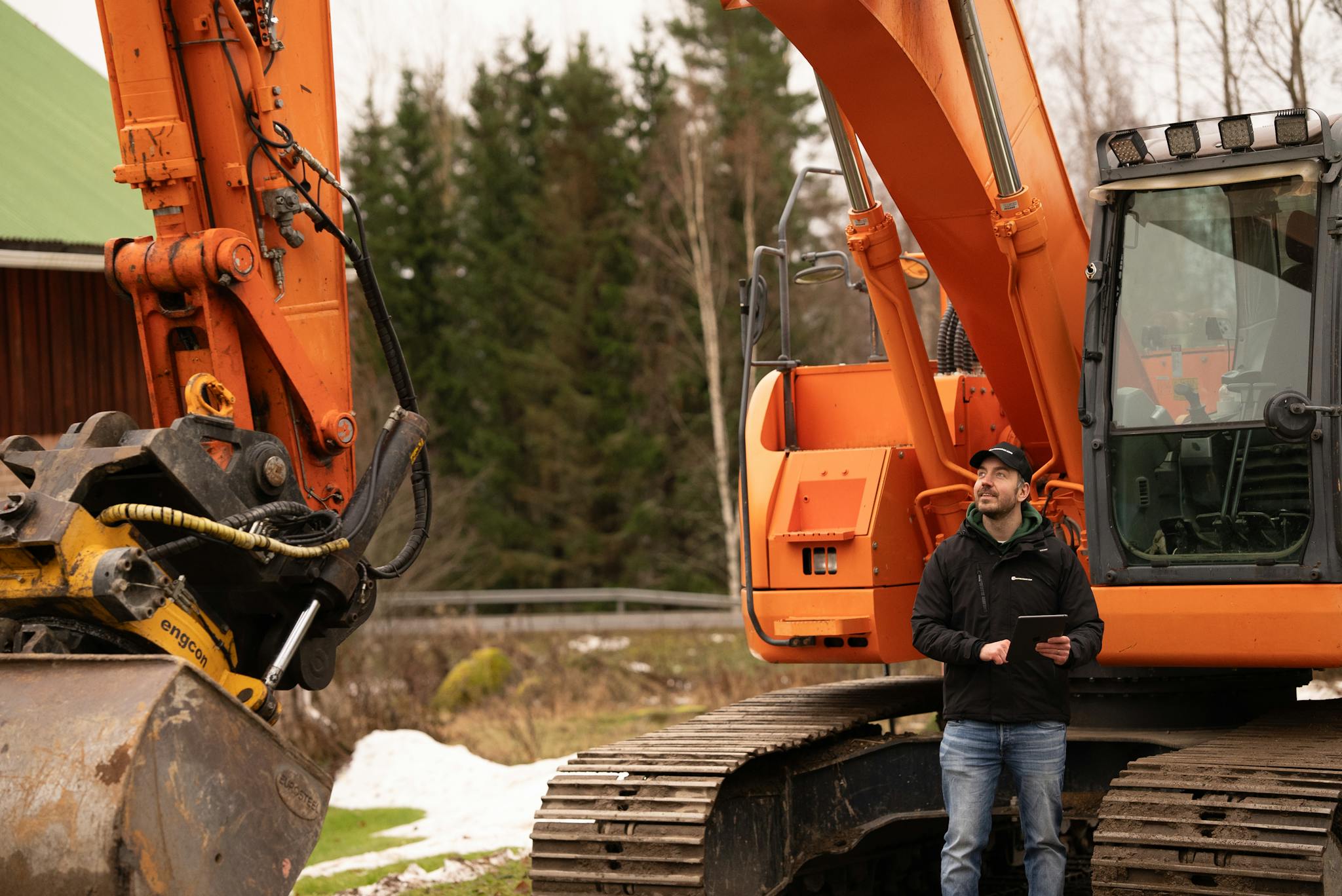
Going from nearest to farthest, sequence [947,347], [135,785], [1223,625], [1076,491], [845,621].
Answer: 1. [135,785]
2. [1223,625]
3. [1076,491]
4. [845,621]
5. [947,347]

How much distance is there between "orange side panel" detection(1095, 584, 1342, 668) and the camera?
5488 millimetres

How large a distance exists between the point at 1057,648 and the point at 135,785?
2.93 meters

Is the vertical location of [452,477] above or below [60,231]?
below

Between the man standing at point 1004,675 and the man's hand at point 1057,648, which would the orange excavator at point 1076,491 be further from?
the man's hand at point 1057,648

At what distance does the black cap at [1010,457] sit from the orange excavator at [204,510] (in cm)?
207

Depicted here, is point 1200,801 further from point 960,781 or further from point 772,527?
Answer: point 772,527

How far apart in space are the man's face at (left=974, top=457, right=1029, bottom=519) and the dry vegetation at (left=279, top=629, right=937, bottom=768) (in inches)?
346

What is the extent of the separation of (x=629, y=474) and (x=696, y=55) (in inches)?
375

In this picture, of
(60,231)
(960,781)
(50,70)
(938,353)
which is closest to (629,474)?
(50,70)

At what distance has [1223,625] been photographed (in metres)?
5.64

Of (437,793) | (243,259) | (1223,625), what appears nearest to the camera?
(243,259)

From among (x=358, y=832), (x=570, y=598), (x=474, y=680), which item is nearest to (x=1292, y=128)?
(x=358, y=832)

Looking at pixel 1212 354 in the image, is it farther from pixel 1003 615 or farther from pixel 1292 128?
pixel 1003 615

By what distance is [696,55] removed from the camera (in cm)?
3441
